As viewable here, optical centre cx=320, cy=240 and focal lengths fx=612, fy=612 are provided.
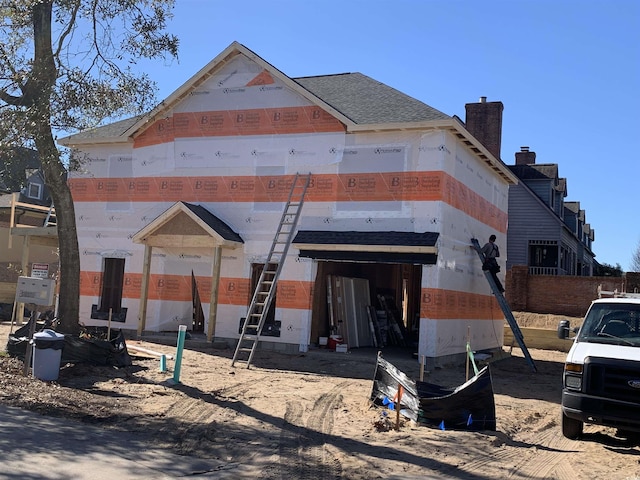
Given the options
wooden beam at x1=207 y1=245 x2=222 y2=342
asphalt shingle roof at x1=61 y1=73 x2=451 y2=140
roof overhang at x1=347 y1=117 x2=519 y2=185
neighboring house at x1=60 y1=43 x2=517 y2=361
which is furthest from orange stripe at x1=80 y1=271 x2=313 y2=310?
asphalt shingle roof at x1=61 y1=73 x2=451 y2=140

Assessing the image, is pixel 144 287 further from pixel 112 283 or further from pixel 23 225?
pixel 23 225

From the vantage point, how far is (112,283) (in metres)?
19.6

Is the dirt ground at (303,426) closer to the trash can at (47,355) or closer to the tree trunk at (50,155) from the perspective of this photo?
the trash can at (47,355)

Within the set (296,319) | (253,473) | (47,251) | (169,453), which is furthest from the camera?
(47,251)

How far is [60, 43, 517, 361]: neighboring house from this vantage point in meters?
15.9

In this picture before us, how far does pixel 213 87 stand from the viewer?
18.7 m

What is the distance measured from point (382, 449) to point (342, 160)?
10353mm

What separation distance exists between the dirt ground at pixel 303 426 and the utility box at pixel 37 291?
1.28 meters

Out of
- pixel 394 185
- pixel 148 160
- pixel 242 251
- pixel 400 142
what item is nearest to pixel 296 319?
pixel 242 251

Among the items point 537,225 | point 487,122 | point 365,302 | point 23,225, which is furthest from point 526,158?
point 23,225

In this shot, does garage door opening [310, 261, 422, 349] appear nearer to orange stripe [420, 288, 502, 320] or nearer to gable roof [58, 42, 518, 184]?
orange stripe [420, 288, 502, 320]

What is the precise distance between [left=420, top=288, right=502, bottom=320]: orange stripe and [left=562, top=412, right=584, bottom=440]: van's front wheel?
6.79m

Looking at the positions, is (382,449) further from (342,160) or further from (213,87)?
(213,87)

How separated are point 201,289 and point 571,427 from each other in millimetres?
11913
